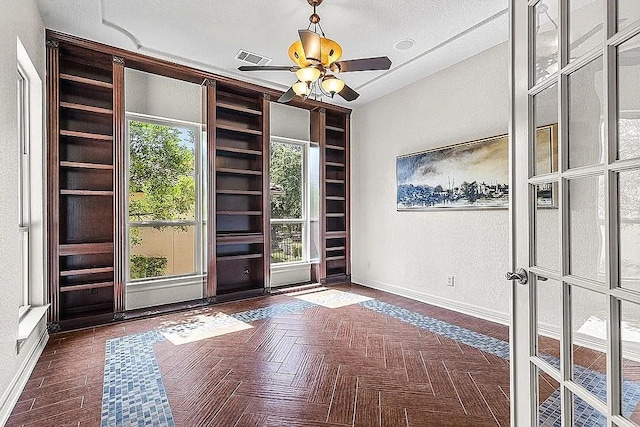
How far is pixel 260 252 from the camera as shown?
519cm

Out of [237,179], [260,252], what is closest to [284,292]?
[260,252]

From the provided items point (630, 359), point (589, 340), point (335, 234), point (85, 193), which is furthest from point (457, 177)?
point (85, 193)

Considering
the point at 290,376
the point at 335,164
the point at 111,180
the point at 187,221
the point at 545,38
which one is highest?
the point at 335,164

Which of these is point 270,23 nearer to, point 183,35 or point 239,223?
point 183,35

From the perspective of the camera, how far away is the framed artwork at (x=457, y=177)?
12.6ft

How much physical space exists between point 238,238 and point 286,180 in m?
1.31

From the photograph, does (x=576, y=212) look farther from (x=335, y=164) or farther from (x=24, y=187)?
(x=335, y=164)

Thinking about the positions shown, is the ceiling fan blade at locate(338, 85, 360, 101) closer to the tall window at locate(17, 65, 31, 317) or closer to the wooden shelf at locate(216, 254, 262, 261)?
the wooden shelf at locate(216, 254, 262, 261)

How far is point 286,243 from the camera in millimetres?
5707

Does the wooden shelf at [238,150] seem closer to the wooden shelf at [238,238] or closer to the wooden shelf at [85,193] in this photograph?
the wooden shelf at [238,238]

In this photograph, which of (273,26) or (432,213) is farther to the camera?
(432,213)

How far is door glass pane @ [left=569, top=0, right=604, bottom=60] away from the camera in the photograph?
100cm

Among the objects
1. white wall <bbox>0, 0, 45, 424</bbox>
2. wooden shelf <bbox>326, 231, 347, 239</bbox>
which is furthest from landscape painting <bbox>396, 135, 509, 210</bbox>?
white wall <bbox>0, 0, 45, 424</bbox>

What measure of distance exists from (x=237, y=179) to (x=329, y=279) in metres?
2.21
